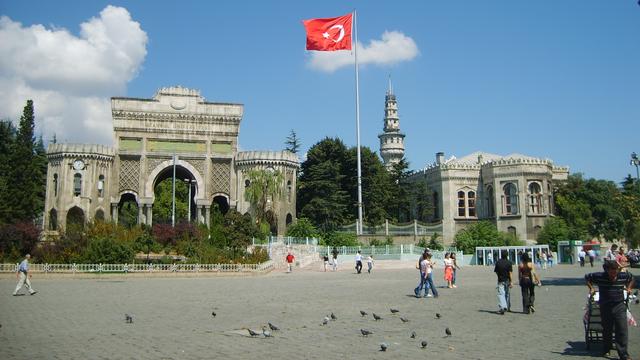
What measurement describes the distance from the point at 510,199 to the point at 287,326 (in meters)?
45.4

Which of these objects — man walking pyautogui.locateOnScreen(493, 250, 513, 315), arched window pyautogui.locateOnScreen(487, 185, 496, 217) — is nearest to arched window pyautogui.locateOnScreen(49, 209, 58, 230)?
arched window pyautogui.locateOnScreen(487, 185, 496, 217)

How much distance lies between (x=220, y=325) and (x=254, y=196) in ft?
122

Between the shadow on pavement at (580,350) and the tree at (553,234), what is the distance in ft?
133

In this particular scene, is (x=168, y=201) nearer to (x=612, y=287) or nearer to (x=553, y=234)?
(x=553, y=234)

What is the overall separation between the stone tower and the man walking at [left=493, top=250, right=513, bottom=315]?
82.7 meters

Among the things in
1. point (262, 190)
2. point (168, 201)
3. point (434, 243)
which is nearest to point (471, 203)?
point (434, 243)

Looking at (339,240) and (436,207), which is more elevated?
(436,207)

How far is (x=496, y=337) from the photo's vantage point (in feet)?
32.3

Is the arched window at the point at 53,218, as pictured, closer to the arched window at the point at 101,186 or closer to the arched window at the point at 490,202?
the arched window at the point at 101,186

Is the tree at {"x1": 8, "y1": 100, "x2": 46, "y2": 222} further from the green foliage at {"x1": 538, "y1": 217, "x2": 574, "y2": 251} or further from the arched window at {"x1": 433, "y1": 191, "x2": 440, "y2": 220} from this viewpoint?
the green foliage at {"x1": 538, "y1": 217, "x2": 574, "y2": 251}

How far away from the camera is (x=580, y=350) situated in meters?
8.74

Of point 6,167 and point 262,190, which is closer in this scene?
point 262,190

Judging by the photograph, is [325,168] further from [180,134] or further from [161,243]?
[161,243]

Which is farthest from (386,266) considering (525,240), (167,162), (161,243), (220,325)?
(220,325)
